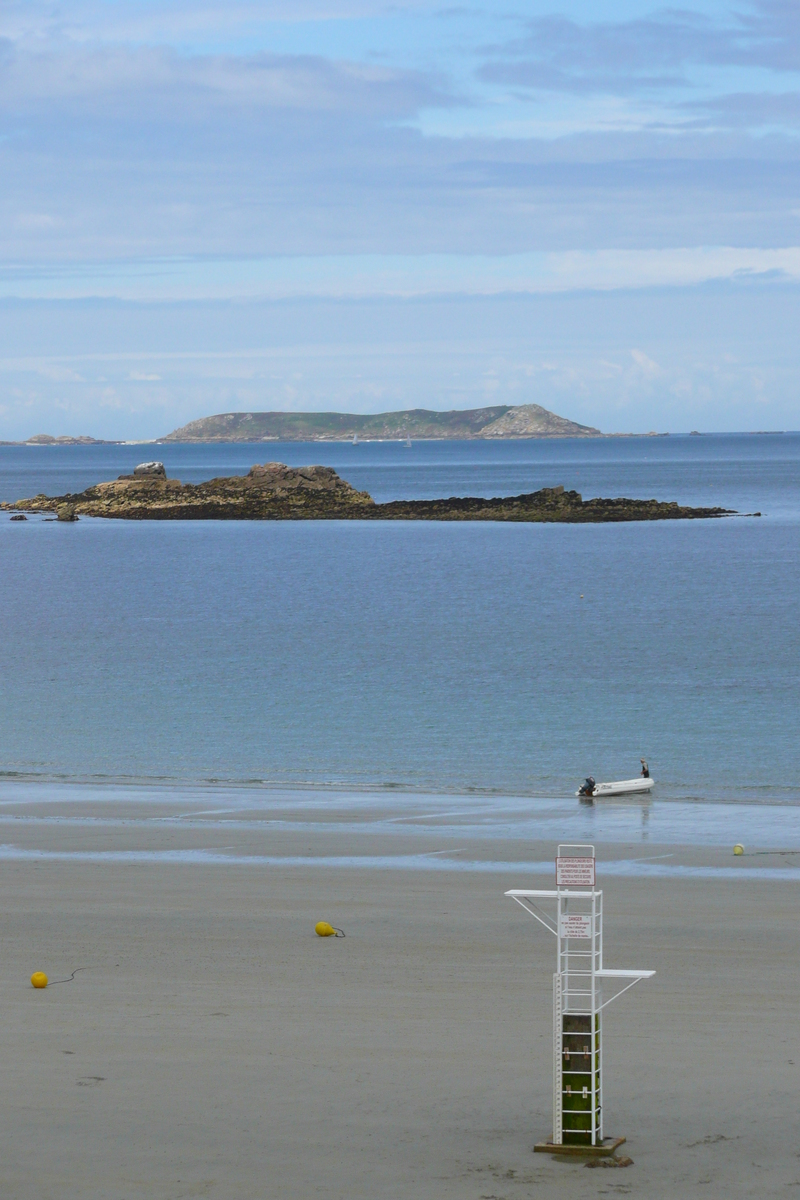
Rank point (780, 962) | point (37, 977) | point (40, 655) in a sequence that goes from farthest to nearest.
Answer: point (40, 655)
point (780, 962)
point (37, 977)

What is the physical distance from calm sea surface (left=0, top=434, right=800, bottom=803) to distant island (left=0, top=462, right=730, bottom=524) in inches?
1142

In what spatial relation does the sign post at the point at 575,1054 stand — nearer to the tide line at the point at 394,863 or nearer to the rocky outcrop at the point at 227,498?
the tide line at the point at 394,863

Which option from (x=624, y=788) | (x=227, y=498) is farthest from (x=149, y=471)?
(x=624, y=788)

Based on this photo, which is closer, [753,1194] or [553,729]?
[753,1194]

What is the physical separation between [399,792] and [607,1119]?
2026 centimetres

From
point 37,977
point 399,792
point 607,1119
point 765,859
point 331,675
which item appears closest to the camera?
point 607,1119

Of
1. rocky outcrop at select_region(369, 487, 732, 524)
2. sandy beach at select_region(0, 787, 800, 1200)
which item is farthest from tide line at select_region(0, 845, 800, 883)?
rocky outcrop at select_region(369, 487, 732, 524)

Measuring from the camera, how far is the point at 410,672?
50.5m

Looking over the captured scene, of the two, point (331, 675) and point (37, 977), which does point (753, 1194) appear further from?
point (331, 675)

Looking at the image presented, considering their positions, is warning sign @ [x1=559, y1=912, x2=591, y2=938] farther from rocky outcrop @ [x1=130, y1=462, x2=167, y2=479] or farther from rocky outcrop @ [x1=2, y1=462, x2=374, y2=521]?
rocky outcrop @ [x1=130, y1=462, x2=167, y2=479]

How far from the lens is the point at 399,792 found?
31547mm

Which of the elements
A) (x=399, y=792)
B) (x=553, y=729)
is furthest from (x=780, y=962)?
(x=553, y=729)

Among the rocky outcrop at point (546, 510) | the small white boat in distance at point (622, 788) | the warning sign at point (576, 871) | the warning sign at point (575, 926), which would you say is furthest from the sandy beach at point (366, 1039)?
the rocky outcrop at point (546, 510)

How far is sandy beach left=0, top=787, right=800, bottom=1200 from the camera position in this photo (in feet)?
34.1
